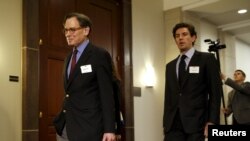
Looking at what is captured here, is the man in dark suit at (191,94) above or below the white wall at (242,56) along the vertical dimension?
below

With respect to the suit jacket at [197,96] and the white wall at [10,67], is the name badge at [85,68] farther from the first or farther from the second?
the white wall at [10,67]

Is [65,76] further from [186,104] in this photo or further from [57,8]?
[57,8]

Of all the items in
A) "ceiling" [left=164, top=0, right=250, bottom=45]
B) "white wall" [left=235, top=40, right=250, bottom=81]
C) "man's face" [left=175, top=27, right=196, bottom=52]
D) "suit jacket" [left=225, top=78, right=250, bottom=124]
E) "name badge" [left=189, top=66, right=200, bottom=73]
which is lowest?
"suit jacket" [left=225, top=78, right=250, bottom=124]

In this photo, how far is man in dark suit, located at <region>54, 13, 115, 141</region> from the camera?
2.11 m

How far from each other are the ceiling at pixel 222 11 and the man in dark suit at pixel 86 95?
13.5 ft

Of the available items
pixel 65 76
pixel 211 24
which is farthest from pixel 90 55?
pixel 211 24

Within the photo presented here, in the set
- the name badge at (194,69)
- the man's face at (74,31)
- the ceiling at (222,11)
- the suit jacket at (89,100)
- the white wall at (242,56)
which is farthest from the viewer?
the white wall at (242,56)

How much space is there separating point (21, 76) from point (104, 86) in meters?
1.97

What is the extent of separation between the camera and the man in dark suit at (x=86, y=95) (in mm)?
2111

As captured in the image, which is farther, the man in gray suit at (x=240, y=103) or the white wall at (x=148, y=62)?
the white wall at (x=148, y=62)

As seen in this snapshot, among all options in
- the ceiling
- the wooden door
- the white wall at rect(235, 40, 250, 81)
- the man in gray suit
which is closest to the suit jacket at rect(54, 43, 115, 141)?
the wooden door

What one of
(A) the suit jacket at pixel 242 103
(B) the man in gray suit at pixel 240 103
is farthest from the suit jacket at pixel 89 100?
(A) the suit jacket at pixel 242 103

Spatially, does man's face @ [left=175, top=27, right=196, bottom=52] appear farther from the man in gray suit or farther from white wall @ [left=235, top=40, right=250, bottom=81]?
white wall @ [left=235, top=40, right=250, bottom=81]

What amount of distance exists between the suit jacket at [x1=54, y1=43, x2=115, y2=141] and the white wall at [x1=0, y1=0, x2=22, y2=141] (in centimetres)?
162
